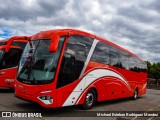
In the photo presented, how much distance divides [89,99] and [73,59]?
2.25 meters

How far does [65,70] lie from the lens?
1002 centimetres

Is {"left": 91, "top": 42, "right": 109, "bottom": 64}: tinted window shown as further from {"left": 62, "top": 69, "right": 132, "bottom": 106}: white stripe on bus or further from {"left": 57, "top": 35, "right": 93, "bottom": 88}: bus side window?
{"left": 57, "top": 35, "right": 93, "bottom": 88}: bus side window

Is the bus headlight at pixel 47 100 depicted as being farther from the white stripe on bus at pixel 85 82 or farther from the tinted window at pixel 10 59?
the tinted window at pixel 10 59

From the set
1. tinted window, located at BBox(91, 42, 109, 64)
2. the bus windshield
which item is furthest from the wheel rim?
the bus windshield

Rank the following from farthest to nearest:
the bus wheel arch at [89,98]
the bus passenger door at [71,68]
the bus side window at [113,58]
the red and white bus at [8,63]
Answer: the red and white bus at [8,63] < the bus side window at [113,58] < the bus wheel arch at [89,98] < the bus passenger door at [71,68]

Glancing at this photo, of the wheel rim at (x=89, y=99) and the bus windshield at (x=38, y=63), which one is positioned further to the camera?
the wheel rim at (x=89, y=99)

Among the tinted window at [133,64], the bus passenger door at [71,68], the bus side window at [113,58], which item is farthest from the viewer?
the tinted window at [133,64]

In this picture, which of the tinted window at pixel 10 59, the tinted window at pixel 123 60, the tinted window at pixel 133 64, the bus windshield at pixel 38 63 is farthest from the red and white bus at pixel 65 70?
the tinted window at pixel 10 59

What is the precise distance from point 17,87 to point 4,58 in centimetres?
496

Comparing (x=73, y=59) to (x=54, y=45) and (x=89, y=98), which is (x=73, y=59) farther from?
(x=89, y=98)

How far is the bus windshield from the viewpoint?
9.68 metres

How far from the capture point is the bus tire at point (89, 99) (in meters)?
11.5

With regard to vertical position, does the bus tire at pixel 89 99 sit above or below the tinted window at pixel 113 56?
below

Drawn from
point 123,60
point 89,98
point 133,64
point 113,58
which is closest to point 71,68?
point 89,98
